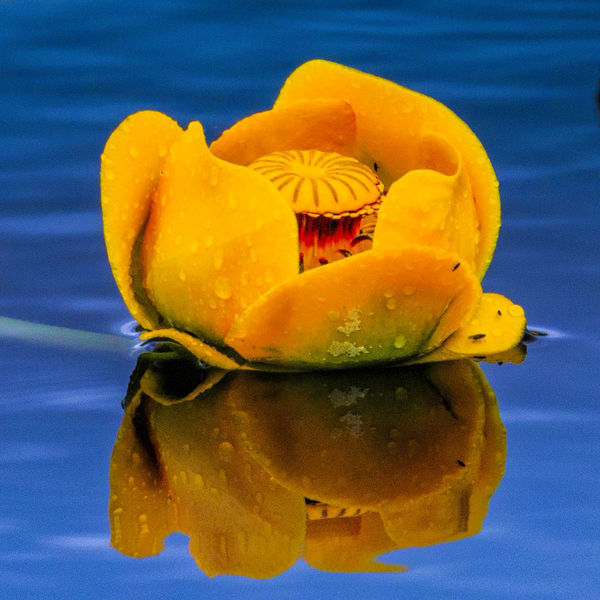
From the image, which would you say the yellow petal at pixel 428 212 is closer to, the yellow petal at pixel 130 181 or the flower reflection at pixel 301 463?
the flower reflection at pixel 301 463

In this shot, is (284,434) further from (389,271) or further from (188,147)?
(188,147)

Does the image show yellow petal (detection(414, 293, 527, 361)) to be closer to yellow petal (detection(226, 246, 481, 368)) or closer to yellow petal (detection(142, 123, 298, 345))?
yellow petal (detection(226, 246, 481, 368))

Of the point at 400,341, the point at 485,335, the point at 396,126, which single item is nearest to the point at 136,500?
the point at 400,341

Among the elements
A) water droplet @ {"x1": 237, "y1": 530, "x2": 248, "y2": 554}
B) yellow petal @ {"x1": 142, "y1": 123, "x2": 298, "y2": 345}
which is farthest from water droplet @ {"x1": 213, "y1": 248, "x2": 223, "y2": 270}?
water droplet @ {"x1": 237, "y1": 530, "x2": 248, "y2": 554}

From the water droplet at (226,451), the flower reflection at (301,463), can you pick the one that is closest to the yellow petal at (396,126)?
the flower reflection at (301,463)

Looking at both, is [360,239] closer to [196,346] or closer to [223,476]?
[196,346]

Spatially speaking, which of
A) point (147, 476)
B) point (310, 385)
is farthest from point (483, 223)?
point (147, 476)
